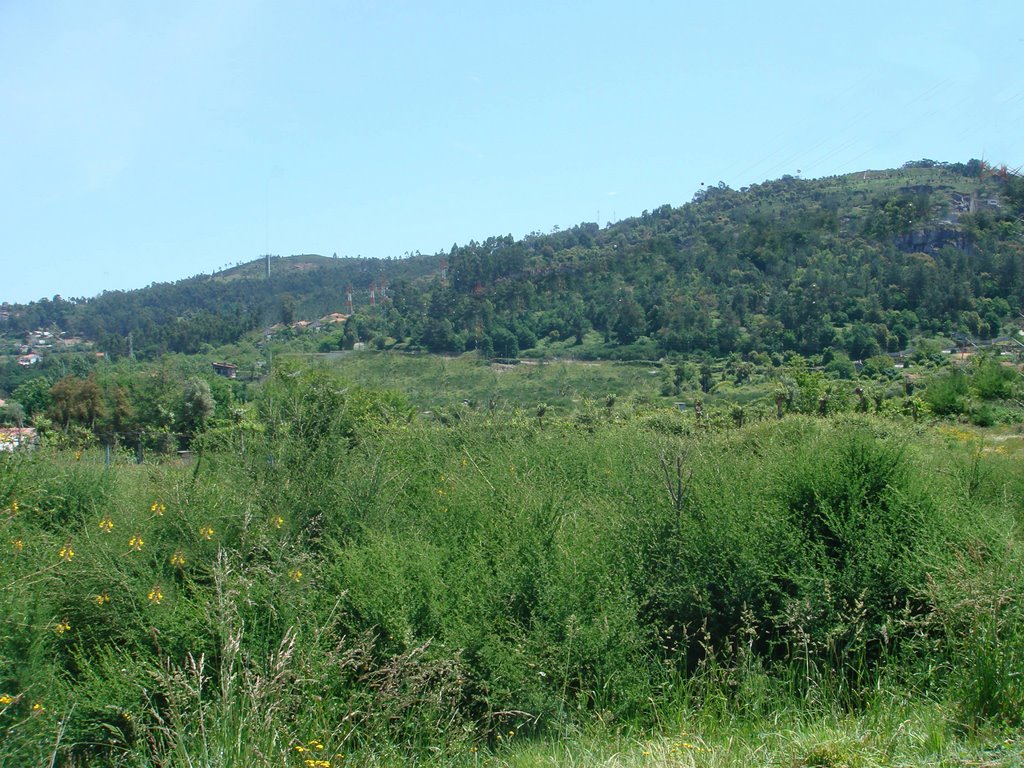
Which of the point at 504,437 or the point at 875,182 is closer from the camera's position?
the point at 504,437

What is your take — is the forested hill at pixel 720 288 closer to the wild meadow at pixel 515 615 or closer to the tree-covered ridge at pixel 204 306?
the tree-covered ridge at pixel 204 306

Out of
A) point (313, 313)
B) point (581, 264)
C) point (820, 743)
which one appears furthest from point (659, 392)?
point (820, 743)

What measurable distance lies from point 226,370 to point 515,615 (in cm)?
3842

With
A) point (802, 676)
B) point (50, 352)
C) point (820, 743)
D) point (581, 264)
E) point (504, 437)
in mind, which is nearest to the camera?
point (820, 743)

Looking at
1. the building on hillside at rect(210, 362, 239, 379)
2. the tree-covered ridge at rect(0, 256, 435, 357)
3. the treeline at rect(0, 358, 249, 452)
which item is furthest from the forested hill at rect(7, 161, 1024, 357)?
the treeline at rect(0, 358, 249, 452)

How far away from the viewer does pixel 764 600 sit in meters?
8.03

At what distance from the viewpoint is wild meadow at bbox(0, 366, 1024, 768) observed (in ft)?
16.6

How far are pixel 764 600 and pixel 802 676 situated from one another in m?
1.27

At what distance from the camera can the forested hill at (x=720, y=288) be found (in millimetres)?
45875

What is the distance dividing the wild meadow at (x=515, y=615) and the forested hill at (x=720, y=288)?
37.3 m

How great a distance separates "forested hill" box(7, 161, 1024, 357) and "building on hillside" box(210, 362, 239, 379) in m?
11.7

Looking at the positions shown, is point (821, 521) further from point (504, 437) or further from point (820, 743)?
point (504, 437)

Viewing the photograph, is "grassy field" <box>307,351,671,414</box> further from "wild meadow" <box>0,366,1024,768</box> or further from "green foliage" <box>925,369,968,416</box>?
"wild meadow" <box>0,366,1024,768</box>

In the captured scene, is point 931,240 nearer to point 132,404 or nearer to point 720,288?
point 720,288
